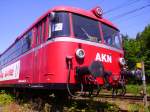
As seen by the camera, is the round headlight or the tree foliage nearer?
the round headlight

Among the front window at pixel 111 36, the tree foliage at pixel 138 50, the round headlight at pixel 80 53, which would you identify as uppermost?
the tree foliage at pixel 138 50

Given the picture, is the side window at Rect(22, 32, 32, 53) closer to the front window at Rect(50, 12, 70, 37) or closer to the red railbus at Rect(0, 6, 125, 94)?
the red railbus at Rect(0, 6, 125, 94)

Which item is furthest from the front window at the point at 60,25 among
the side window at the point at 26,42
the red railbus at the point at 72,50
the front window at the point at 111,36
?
the side window at the point at 26,42

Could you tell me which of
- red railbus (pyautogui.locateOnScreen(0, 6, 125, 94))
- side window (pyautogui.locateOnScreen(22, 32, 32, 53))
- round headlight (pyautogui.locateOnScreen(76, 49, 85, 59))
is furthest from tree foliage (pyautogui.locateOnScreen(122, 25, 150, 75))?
round headlight (pyautogui.locateOnScreen(76, 49, 85, 59))

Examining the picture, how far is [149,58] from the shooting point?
48.6m

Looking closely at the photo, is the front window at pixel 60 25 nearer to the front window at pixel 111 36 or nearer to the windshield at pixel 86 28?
the windshield at pixel 86 28

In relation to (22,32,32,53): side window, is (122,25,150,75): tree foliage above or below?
above

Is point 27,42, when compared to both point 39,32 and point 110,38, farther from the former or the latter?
point 110,38

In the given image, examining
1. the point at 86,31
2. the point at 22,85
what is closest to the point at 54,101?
the point at 22,85

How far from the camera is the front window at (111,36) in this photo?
1042 cm

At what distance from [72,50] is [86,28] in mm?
1121

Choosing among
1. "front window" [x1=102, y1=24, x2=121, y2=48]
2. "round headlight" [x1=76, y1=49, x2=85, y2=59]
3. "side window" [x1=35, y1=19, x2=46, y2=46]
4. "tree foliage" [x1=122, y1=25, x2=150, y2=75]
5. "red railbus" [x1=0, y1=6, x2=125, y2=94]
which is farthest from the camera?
"tree foliage" [x1=122, y1=25, x2=150, y2=75]

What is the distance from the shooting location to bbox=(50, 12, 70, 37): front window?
9070mm

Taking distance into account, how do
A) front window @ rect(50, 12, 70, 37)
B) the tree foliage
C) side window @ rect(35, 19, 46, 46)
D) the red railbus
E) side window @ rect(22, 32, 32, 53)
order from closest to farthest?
the red railbus → front window @ rect(50, 12, 70, 37) → side window @ rect(35, 19, 46, 46) → side window @ rect(22, 32, 32, 53) → the tree foliage
